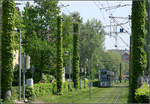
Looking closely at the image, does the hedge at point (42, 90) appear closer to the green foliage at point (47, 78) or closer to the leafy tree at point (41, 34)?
the green foliage at point (47, 78)

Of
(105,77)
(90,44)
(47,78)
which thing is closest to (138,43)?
(47,78)

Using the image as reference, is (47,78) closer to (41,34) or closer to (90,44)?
(41,34)

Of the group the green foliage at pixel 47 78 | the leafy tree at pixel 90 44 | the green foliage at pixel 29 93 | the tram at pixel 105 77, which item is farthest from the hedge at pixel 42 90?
the leafy tree at pixel 90 44

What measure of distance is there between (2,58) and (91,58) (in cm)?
6075

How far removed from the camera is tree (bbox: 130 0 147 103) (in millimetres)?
25000

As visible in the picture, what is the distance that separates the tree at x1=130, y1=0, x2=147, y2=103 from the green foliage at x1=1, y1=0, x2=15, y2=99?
8.49 metres

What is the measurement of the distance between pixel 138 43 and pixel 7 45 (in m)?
9.05

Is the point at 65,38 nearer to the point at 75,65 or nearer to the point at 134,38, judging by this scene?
the point at 75,65

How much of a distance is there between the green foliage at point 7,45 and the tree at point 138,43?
8.49m

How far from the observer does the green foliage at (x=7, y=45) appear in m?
25.5

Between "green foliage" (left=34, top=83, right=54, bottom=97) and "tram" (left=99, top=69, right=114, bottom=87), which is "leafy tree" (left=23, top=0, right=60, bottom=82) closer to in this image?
"green foliage" (left=34, top=83, right=54, bottom=97)

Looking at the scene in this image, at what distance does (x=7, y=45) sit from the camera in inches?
1005

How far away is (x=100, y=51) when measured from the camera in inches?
3600

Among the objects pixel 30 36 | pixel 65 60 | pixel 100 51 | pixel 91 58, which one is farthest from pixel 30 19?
pixel 100 51
